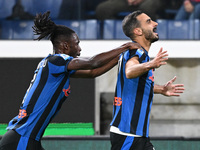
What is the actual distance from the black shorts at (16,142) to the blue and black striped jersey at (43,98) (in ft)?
0.11

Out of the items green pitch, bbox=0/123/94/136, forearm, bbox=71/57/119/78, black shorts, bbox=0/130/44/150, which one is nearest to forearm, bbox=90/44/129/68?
forearm, bbox=71/57/119/78

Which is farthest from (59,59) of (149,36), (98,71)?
(149,36)

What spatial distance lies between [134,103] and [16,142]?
98cm

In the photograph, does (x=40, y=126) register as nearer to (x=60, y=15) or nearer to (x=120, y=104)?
(x=120, y=104)

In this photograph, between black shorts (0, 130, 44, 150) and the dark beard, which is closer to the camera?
black shorts (0, 130, 44, 150)

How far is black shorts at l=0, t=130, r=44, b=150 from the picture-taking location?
3.57 meters

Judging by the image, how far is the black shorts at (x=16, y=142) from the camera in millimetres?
3566

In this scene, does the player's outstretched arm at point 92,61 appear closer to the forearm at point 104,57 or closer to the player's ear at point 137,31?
the forearm at point 104,57

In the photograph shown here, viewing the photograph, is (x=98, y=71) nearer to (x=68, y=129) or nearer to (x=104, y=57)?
(x=104, y=57)

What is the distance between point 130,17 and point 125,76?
0.57 meters

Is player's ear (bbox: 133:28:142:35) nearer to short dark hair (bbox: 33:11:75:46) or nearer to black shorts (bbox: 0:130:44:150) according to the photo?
short dark hair (bbox: 33:11:75:46)

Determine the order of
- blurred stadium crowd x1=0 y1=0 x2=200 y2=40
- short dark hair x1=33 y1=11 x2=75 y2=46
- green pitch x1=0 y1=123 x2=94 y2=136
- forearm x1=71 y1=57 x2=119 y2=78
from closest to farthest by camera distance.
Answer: short dark hair x1=33 y1=11 x2=75 y2=46 < forearm x1=71 y1=57 x2=119 y2=78 < green pitch x1=0 y1=123 x2=94 y2=136 < blurred stadium crowd x1=0 y1=0 x2=200 y2=40

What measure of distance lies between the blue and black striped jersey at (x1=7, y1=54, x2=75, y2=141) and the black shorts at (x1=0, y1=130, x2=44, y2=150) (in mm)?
32

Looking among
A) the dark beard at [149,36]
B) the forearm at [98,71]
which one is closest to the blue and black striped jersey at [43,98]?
the forearm at [98,71]
